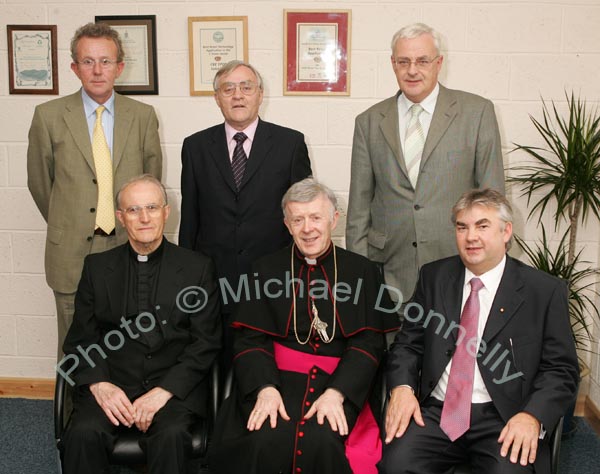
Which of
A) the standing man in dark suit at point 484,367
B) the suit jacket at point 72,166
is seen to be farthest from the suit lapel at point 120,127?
the standing man in dark suit at point 484,367

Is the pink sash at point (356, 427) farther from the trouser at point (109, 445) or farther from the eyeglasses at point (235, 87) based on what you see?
the eyeglasses at point (235, 87)

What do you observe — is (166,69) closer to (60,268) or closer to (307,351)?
(60,268)

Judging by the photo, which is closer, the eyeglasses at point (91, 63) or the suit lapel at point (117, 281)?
the suit lapel at point (117, 281)

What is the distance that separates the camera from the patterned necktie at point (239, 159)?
9.37 feet

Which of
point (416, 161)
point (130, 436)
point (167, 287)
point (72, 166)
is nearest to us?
point (130, 436)

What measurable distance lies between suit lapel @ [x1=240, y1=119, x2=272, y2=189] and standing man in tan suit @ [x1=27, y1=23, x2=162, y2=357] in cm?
52

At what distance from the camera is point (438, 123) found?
265 centimetres

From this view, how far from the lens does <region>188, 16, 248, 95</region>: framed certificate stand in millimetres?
3471

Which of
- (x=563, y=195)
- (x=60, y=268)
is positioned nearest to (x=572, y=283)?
(x=563, y=195)

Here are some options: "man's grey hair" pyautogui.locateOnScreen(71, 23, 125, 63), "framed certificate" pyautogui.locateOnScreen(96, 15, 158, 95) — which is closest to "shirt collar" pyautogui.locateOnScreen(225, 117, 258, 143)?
"man's grey hair" pyautogui.locateOnScreen(71, 23, 125, 63)

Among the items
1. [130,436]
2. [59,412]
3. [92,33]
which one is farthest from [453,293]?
[92,33]

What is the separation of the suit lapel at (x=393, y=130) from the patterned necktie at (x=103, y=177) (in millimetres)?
1191

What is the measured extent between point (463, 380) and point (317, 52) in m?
1.89

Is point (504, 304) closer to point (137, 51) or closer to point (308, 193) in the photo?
point (308, 193)
